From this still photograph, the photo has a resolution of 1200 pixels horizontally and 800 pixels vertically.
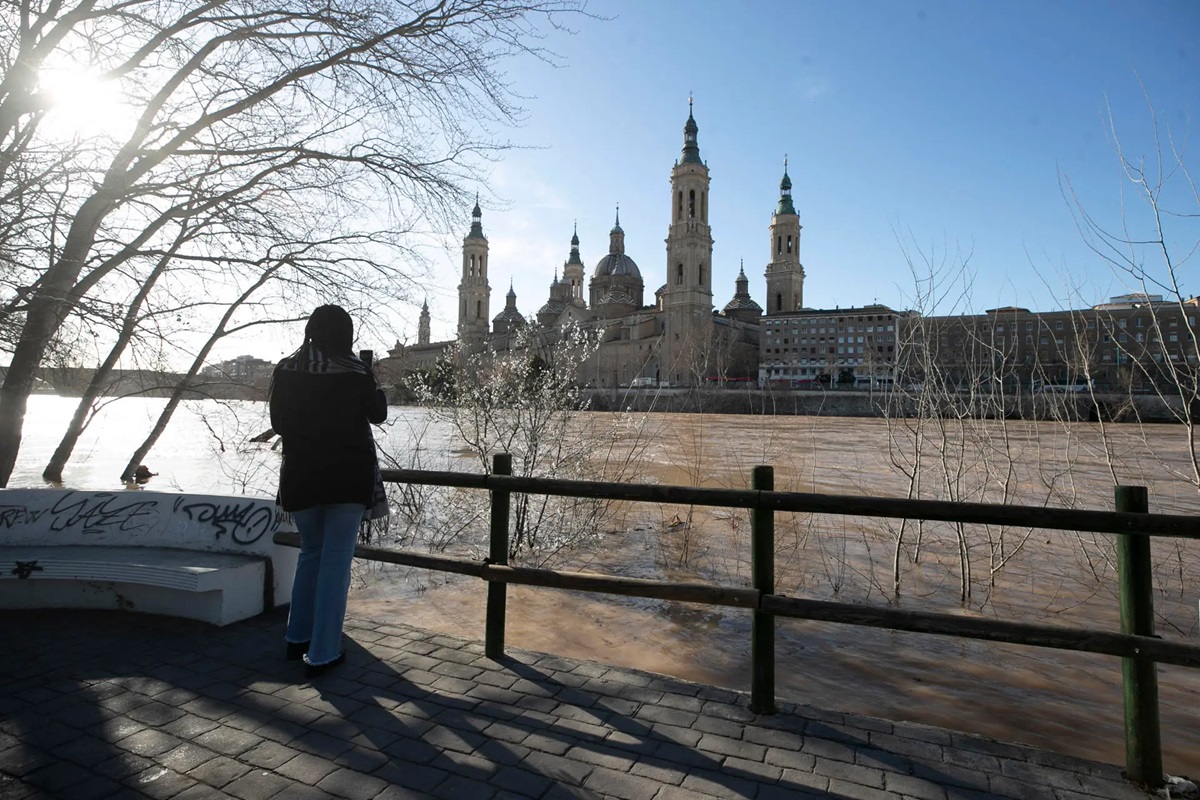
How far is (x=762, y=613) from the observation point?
359cm

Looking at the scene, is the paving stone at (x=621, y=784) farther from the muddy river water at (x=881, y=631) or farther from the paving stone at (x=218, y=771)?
the muddy river water at (x=881, y=631)

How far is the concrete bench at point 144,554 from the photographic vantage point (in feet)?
15.2

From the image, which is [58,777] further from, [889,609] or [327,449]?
[889,609]

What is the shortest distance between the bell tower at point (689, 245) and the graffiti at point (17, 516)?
328ft

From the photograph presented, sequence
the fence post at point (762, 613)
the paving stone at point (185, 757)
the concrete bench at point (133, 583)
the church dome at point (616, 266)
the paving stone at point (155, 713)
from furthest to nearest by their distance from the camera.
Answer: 1. the church dome at point (616, 266)
2. the concrete bench at point (133, 583)
3. the fence post at point (762, 613)
4. the paving stone at point (155, 713)
5. the paving stone at point (185, 757)

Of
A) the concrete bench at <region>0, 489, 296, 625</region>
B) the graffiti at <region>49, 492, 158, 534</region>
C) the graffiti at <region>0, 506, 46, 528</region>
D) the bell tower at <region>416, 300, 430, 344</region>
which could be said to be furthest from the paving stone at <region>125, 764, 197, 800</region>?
the bell tower at <region>416, 300, 430, 344</region>

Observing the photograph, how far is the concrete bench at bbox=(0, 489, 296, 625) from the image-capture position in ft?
15.2

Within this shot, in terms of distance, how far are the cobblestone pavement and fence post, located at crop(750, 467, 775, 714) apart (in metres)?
0.11

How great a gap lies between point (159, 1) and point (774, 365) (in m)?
113

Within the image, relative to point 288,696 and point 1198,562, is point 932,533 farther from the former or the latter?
point 288,696

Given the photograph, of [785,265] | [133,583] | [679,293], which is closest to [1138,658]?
[133,583]

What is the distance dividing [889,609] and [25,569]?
5.47 meters

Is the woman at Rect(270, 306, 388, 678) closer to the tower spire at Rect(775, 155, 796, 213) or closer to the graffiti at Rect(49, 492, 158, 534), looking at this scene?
the graffiti at Rect(49, 492, 158, 534)

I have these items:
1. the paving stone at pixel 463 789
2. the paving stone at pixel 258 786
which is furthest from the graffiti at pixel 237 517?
the paving stone at pixel 463 789
